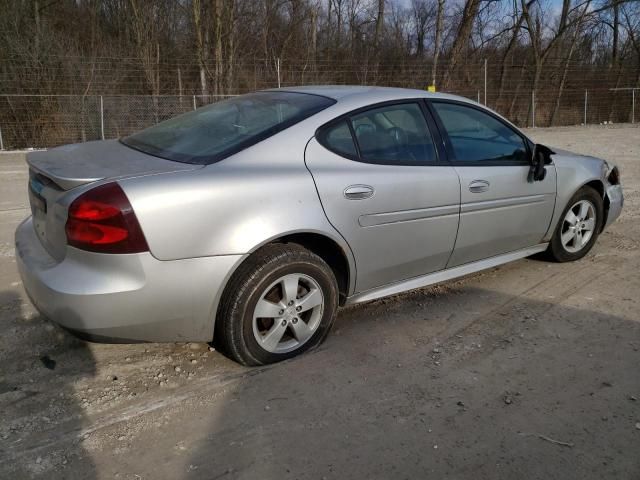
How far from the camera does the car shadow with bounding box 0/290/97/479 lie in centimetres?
230

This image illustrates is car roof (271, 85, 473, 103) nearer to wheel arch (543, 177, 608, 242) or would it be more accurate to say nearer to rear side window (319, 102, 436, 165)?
rear side window (319, 102, 436, 165)

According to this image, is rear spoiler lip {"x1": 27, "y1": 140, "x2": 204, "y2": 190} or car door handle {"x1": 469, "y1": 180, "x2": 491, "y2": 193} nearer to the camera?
rear spoiler lip {"x1": 27, "y1": 140, "x2": 204, "y2": 190}

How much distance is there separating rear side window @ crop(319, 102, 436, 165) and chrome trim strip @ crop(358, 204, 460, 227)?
12.0 inches

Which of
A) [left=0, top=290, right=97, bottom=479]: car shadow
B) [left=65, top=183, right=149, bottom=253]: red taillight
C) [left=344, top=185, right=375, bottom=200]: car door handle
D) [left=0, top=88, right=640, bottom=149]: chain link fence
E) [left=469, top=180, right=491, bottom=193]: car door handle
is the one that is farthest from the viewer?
[left=0, top=88, right=640, bottom=149]: chain link fence

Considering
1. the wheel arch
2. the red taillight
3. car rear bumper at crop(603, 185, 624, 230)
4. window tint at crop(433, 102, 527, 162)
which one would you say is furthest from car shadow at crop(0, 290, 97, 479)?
car rear bumper at crop(603, 185, 624, 230)

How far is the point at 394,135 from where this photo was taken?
11.5 ft

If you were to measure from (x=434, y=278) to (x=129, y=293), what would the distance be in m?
2.03

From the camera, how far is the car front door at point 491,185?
373 centimetres

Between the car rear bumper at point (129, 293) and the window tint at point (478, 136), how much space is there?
6.03 feet

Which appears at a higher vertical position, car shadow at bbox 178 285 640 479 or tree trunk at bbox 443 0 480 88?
tree trunk at bbox 443 0 480 88

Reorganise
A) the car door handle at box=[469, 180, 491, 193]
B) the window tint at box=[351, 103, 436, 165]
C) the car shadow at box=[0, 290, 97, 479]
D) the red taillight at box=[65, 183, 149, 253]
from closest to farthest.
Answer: the car shadow at box=[0, 290, 97, 479] < the red taillight at box=[65, 183, 149, 253] < the window tint at box=[351, 103, 436, 165] < the car door handle at box=[469, 180, 491, 193]

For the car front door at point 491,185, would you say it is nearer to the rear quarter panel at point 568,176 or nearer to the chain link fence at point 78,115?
the rear quarter panel at point 568,176

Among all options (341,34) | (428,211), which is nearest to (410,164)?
(428,211)

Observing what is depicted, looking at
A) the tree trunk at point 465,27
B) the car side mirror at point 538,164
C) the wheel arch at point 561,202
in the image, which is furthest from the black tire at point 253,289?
the tree trunk at point 465,27
